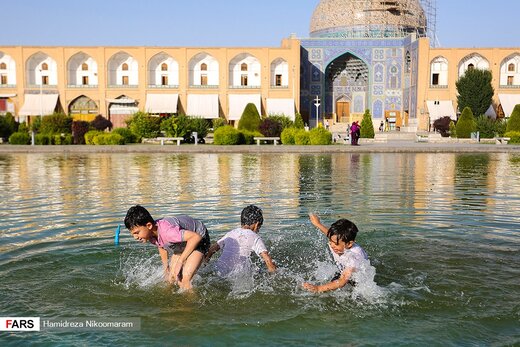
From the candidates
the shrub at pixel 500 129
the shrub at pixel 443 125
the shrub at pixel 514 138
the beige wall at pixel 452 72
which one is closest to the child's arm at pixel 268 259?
the shrub at pixel 514 138

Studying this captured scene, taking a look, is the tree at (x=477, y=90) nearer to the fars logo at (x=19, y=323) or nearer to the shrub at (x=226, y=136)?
the shrub at (x=226, y=136)

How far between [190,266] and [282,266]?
1103 millimetres

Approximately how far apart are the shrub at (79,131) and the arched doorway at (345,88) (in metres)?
18.2

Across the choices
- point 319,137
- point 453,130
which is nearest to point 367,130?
point 319,137

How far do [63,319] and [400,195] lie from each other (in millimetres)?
5954

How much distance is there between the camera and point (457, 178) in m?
10.8

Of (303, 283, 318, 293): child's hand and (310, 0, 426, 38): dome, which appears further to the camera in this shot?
(310, 0, 426, 38): dome

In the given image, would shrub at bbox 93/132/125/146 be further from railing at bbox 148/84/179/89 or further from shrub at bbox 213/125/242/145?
railing at bbox 148/84/179/89

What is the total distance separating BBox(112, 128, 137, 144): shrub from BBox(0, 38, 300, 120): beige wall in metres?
11.6

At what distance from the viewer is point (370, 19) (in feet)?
119

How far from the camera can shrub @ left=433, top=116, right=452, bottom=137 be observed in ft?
96.3

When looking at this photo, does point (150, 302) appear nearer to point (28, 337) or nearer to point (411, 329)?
point (28, 337)

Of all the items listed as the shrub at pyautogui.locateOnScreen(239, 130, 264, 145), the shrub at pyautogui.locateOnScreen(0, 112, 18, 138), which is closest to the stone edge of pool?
the shrub at pyautogui.locateOnScreen(239, 130, 264, 145)

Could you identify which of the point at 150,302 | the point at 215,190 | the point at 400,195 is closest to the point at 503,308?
the point at 150,302
